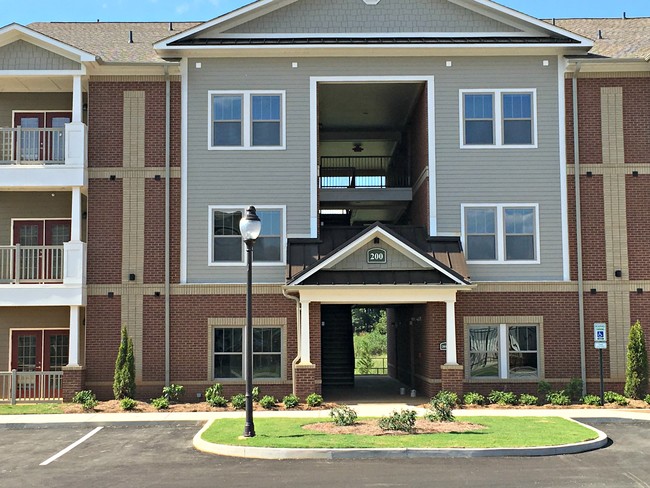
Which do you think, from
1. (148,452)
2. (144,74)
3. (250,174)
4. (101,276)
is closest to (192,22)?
(144,74)

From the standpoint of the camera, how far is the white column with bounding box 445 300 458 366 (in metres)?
22.1

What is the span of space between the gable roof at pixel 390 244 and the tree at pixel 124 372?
5060 millimetres

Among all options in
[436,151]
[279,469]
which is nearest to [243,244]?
[436,151]

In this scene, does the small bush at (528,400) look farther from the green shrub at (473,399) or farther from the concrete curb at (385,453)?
the concrete curb at (385,453)

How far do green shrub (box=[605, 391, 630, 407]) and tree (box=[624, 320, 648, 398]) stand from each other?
48 cm

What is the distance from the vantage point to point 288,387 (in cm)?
2323

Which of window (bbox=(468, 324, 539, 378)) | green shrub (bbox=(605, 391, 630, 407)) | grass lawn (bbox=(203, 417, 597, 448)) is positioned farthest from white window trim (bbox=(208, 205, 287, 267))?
green shrub (bbox=(605, 391, 630, 407))

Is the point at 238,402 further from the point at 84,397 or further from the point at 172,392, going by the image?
the point at 84,397

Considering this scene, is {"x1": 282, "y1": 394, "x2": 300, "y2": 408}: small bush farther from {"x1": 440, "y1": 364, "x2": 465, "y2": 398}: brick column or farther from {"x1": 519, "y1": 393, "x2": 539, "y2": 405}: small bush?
{"x1": 519, "y1": 393, "x2": 539, "y2": 405}: small bush

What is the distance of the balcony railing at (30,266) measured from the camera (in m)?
23.7

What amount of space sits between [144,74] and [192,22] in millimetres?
6041

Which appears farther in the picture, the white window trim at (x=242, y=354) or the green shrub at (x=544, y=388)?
the white window trim at (x=242, y=354)

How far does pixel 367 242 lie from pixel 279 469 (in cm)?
1010

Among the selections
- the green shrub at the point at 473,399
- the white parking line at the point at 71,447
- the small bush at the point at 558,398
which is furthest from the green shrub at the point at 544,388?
the white parking line at the point at 71,447
